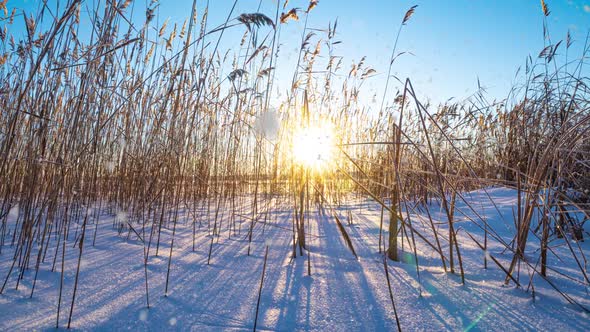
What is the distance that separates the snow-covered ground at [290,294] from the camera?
0.63 meters

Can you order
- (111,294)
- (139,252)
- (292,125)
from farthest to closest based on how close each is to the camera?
1. (292,125)
2. (139,252)
3. (111,294)

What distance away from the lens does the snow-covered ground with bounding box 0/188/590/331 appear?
2.08 feet

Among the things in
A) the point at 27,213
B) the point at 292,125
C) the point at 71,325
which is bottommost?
the point at 71,325

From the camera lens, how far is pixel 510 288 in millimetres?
781

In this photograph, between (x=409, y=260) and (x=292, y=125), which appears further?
(x=292, y=125)

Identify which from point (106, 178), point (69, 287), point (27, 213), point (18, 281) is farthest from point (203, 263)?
point (106, 178)

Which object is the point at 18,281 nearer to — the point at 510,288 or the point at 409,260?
the point at 409,260

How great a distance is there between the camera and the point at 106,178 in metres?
2.48

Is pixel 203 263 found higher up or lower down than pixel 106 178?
lower down

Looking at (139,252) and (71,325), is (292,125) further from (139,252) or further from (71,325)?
(71,325)

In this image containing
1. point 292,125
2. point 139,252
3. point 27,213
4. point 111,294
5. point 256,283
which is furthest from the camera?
point 292,125

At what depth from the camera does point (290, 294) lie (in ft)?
2.56

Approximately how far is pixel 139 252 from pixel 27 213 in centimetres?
38

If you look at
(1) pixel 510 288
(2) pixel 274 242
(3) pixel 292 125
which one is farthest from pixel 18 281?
(3) pixel 292 125
